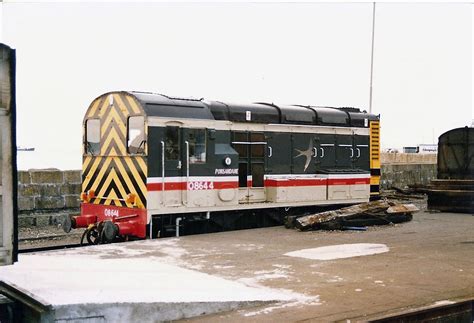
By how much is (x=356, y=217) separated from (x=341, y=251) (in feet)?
9.78

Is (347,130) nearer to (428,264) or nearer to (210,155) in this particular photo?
(210,155)

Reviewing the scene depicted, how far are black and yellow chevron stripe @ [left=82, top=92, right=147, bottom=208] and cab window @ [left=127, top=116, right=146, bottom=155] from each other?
84 millimetres

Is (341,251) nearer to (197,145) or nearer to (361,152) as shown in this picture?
(197,145)

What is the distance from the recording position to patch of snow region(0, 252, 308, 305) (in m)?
5.00

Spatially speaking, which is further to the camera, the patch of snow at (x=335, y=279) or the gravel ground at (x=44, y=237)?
the gravel ground at (x=44, y=237)

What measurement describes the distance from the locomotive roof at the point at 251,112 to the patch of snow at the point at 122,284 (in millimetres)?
3746

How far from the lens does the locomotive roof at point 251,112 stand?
10.1 meters

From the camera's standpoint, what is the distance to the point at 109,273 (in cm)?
614

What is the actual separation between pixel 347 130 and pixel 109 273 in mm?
8423

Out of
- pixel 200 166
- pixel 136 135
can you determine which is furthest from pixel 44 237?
pixel 200 166

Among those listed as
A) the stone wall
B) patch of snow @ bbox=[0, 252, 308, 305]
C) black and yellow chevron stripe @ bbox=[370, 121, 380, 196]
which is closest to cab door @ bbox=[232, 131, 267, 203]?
black and yellow chevron stripe @ bbox=[370, 121, 380, 196]

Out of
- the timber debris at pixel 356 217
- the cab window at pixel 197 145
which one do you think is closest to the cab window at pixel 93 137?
the cab window at pixel 197 145

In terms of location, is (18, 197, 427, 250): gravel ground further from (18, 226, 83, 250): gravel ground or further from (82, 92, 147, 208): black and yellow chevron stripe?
(82, 92, 147, 208): black and yellow chevron stripe

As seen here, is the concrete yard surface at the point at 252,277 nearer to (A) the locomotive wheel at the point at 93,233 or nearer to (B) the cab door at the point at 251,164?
(A) the locomotive wheel at the point at 93,233
